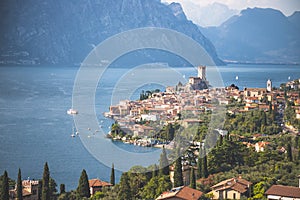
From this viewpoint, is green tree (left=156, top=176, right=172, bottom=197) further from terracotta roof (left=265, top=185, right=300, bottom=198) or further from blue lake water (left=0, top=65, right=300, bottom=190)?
blue lake water (left=0, top=65, right=300, bottom=190)

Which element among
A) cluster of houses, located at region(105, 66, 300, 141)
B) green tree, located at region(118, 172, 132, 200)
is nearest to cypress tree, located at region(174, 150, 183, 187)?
green tree, located at region(118, 172, 132, 200)

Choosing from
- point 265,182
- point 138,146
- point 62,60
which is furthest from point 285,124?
point 62,60

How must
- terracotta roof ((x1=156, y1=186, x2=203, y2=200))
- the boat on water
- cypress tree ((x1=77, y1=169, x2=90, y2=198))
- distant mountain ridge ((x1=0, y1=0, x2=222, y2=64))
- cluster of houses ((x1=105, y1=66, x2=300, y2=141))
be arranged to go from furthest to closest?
distant mountain ridge ((x1=0, y1=0, x2=222, y2=64)), the boat on water, cluster of houses ((x1=105, y1=66, x2=300, y2=141)), cypress tree ((x1=77, y1=169, x2=90, y2=198)), terracotta roof ((x1=156, y1=186, x2=203, y2=200))

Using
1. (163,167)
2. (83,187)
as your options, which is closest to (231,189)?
(163,167)

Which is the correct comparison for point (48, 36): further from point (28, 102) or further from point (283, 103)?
point (283, 103)

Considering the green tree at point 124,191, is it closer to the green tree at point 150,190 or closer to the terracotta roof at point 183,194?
the green tree at point 150,190

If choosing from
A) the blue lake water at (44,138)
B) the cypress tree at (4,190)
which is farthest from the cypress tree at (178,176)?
the blue lake water at (44,138)
